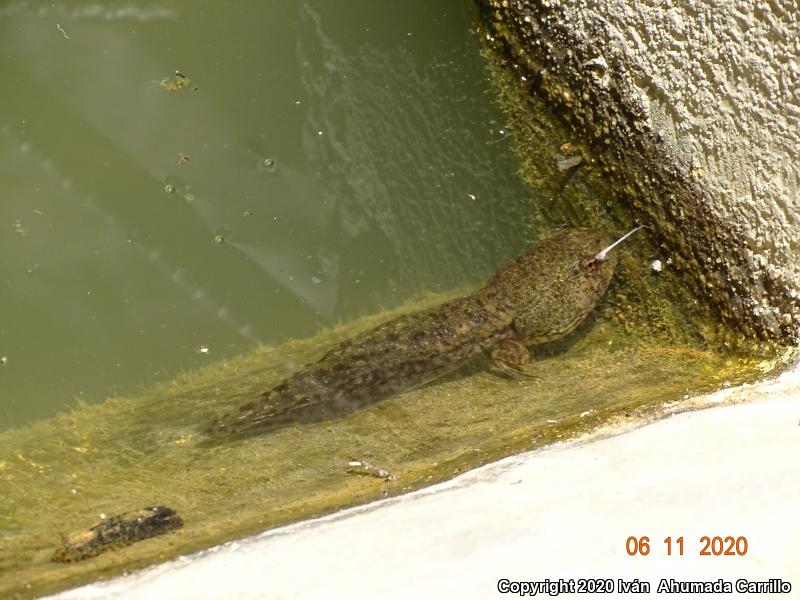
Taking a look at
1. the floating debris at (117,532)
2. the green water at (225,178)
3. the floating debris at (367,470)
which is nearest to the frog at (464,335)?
the green water at (225,178)

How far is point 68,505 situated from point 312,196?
2320mm

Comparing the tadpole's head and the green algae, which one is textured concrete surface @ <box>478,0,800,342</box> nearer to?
the green algae

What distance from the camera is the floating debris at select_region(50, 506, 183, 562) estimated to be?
2.77 meters

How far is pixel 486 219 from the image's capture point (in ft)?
15.2

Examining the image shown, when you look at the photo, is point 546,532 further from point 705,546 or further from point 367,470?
point 367,470

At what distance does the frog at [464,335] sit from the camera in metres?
3.89

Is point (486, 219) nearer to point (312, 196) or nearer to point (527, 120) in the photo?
point (527, 120)

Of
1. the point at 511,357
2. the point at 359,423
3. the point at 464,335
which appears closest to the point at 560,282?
the point at 511,357

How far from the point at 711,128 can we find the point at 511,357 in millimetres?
1662

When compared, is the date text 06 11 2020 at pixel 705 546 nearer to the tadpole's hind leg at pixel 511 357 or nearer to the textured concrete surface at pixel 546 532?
the textured concrete surface at pixel 546 532

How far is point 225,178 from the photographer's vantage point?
14.9 feet

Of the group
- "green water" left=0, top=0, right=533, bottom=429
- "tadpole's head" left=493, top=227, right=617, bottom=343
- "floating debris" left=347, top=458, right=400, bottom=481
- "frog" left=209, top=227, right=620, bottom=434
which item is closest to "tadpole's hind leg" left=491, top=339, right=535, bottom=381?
"frog" left=209, top=227, right=620, bottom=434

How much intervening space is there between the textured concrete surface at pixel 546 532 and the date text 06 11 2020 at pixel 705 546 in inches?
0.7

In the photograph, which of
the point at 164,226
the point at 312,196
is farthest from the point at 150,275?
the point at 312,196
